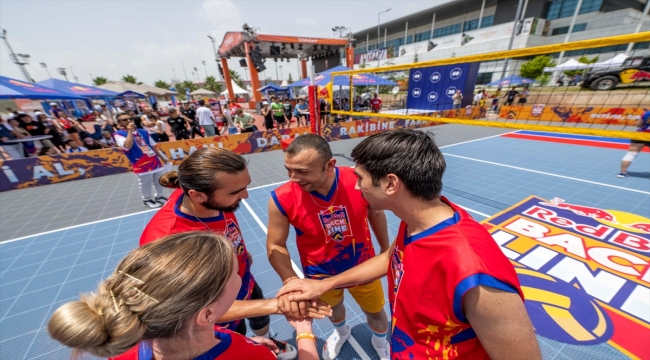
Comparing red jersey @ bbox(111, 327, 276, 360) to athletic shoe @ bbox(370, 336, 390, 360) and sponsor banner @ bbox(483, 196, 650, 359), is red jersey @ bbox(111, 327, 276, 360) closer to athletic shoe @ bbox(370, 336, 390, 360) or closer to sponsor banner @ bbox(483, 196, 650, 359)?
athletic shoe @ bbox(370, 336, 390, 360)

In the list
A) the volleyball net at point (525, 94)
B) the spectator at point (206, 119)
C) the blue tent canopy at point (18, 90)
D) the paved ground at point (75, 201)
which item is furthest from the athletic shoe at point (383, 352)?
the blue tent canopy at point (18, 90)

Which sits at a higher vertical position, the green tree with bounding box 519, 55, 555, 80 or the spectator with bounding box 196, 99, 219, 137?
the green tree with bounding box 519, 55, 555, 80

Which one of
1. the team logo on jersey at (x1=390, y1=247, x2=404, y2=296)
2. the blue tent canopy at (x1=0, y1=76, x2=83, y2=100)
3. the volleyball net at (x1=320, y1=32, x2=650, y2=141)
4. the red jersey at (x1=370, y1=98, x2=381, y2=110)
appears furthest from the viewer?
the red jersey at (x1=370, y1=98, x2=381, y2=110)

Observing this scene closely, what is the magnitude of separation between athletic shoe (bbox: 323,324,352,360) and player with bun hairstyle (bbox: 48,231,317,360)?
182cm

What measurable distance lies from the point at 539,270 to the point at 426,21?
53.6 meters

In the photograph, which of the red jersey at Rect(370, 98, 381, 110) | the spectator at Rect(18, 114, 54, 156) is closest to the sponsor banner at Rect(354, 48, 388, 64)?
the red jersey at Rect(370, 98, 381, 110)

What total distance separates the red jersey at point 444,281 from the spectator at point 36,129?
1374 centimetres

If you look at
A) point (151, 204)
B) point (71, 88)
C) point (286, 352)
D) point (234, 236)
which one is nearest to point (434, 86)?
point (234, 236)

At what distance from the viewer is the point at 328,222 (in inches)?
81.6

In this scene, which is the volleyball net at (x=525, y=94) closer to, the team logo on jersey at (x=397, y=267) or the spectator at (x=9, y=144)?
the team logo on jersey at (x=397, y=267)

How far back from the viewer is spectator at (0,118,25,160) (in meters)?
8.38

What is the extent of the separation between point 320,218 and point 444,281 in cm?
114

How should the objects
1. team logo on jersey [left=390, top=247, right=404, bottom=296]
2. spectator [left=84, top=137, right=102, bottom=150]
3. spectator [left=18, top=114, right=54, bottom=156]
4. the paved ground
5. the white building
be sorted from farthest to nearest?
the white building < spectator [left=84, top=137, right=102, bottom=150] < spectator [left=18, top=114, right=54, bottom=156] < the paved ground < team logo on jersey [left=390, top=247, right=404, bottom=296]

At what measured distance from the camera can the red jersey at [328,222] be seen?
2047 millimetres
